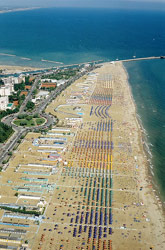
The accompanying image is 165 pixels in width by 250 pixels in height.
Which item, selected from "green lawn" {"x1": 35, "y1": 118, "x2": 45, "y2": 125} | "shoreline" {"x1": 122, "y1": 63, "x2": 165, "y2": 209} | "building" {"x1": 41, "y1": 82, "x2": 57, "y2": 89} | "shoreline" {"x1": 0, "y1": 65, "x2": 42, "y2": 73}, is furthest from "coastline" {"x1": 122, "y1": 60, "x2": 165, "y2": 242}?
"shoreline" {"x1": 0, "y1": 65, "x2": 42, "y2": 73}

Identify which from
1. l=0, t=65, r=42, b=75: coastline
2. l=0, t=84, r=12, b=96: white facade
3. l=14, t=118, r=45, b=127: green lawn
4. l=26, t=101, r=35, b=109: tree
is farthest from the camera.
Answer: l=0, t=65, r=42, b=75: coastline

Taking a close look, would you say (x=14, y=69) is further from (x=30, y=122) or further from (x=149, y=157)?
(x=149, y=157)

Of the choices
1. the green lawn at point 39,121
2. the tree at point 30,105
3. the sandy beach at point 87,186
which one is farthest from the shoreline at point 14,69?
the green lawn at point 39,121

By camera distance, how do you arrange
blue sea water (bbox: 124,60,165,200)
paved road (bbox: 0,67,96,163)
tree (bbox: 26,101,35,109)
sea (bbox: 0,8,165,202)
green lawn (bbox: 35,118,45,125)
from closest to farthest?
blue sea water (bbox: 124,60,165,200) → paved road (bbox: 0,67,96,163) → sea (bbox: 0,8,165,202) → green lawn (bbox: 35,118,45,125) → tree (bbox: 26,101,35,109)

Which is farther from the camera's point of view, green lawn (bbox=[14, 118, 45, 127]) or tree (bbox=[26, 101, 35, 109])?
tree (bbox=[26, 101, 35, 109])

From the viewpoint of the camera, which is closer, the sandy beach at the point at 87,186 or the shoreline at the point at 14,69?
the sandy beach at the point at 87,186

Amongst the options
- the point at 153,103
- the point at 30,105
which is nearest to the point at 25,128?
the point at 30,105

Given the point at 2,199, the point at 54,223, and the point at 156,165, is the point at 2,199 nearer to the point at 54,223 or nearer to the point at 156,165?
the point at 54,223

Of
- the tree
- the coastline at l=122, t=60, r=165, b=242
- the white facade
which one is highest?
the white facade

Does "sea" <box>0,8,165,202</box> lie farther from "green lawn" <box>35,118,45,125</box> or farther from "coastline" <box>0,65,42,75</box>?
"green lawn" <box>35,118,45,125</box>

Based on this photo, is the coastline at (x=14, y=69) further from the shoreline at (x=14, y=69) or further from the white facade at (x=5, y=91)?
the white facade at (x=5, y=91)
